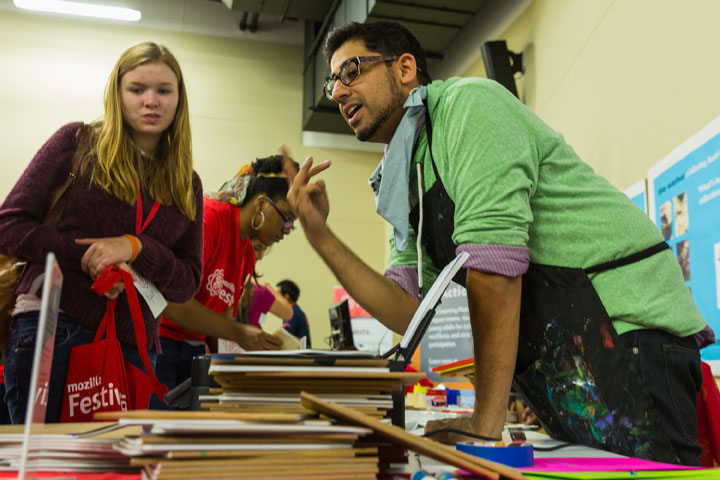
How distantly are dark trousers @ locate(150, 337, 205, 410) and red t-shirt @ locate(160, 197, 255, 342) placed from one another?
3 centimetres

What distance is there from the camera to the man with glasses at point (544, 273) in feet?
3.39

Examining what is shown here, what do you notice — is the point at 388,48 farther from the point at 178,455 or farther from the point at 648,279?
the point at 178,455

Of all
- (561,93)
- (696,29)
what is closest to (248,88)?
(561,93)

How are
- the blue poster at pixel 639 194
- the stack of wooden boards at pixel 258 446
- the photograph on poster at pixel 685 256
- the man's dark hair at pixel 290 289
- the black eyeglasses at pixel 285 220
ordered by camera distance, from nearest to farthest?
the stack of wooden boards at pixel 258 446, the photograph on poster at pixel 685 256, the black eyeglasses at pixel 285 220, the blue poster at pixel 639 194, the man's dark hair at pixel 290 289

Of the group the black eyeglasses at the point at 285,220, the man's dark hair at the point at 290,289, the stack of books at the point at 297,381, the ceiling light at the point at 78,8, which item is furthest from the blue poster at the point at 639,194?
the ceiling light at the point at 78,8

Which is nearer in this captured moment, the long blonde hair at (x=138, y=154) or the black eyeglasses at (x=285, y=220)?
the long blonde hair at (x=138, y=154)

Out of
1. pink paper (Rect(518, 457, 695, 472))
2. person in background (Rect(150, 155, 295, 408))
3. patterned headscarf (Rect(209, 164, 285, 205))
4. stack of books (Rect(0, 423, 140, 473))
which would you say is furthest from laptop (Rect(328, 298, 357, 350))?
stack of books (Rect(0, 423, 140, 473))

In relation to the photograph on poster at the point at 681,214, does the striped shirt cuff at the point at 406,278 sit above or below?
below

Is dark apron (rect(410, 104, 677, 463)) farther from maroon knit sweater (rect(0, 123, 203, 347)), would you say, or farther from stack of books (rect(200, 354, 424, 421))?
maroon knit sweater (rect(0, 123, 203, 347))

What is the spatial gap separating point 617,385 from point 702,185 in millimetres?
1474

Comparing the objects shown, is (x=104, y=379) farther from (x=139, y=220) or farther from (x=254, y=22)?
(x=254, y=22)

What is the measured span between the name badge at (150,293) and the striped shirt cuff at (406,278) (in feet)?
1.79

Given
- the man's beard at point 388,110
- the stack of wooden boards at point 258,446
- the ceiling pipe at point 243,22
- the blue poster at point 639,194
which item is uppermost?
the ceiling pipe at point 243,22

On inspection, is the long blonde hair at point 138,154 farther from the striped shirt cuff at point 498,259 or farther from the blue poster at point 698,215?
the blue poster at point 698,215
